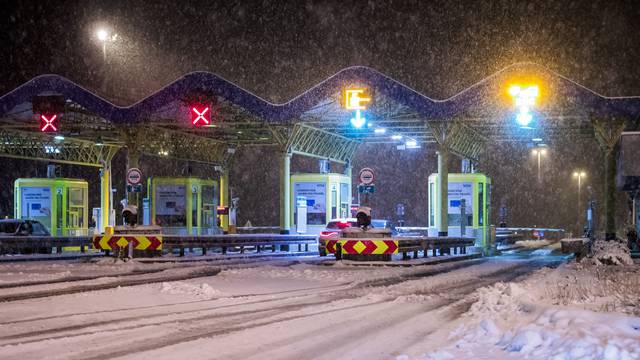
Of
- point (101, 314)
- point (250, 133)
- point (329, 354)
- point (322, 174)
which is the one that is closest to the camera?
point (329, 354)

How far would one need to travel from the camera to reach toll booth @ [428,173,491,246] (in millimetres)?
37656

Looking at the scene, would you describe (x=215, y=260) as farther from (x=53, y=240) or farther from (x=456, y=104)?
(x=456, y=104)

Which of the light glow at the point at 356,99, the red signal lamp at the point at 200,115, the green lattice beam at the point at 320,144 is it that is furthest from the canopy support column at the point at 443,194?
the red signal lamp at the point at 200,115

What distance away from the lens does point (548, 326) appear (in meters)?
9.37

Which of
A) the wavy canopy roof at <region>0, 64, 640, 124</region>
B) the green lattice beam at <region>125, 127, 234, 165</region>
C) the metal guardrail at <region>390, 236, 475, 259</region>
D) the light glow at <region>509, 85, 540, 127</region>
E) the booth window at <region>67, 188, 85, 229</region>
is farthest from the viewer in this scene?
the booth window at <region>67, 188, 85, 229</region>

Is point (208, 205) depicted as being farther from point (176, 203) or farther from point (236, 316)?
point (236, 316)

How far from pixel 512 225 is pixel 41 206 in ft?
130

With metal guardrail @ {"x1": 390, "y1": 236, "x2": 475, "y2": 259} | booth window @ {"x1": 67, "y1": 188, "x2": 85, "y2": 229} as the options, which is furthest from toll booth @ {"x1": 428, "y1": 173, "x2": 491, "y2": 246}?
booth window @ {"x1": 67, "y1": 188, "x2": 85, "y2": 229}

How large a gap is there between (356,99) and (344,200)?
43.7 feet

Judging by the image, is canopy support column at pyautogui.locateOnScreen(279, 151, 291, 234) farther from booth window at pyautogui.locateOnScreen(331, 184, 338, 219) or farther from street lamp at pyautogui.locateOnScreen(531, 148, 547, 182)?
street lamp at pyautogui.locateOnScreen(531, 148, 547, 182)

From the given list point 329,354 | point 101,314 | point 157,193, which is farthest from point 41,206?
point 329,354

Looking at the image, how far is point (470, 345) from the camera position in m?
9.09

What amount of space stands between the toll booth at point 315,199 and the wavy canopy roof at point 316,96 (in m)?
4.66

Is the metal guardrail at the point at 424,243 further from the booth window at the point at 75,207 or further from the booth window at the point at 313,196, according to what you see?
the booth window at the point at 75,207
